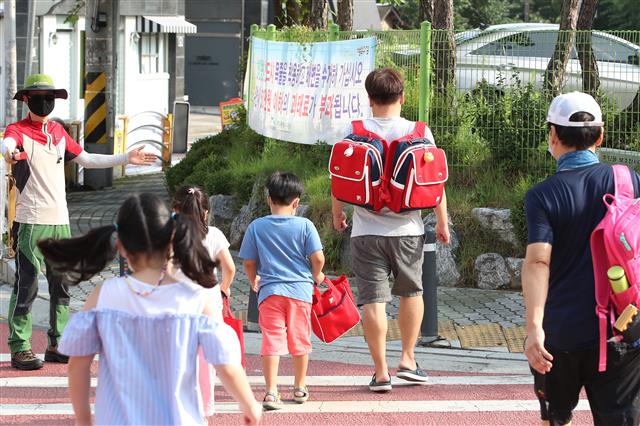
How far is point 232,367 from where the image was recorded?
148 inches

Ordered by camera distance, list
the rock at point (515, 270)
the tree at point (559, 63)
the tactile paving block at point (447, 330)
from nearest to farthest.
→ the tactile paving block at point (447, 330) → the rock at point (515, 270) → the tree at point (559, 63)

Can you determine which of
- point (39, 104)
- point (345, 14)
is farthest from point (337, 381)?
point (345, 14)

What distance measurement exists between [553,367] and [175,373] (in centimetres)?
156

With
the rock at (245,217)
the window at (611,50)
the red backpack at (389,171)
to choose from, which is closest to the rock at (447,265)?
the window at (611,50)

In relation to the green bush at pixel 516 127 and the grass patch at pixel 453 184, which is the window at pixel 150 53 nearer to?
the grass patch at pixel 453 184

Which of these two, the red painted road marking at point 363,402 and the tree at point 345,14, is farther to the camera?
the tree at point 345,14

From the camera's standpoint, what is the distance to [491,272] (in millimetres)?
10172

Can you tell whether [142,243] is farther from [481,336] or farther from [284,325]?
[481,336]

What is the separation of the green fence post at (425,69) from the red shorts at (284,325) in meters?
4.72

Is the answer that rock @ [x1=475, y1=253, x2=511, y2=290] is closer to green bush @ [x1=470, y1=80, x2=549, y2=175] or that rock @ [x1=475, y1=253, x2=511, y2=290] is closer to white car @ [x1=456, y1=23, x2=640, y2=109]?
green bush @ [x1=470, y1=80, x2=549, y2=175]

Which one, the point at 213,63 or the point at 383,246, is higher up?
the point at 213,63

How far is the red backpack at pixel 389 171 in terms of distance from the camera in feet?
22.2

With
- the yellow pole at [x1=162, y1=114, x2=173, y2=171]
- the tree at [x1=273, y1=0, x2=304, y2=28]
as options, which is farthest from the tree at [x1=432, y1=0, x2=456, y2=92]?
the yellow pole at [x1=162, y1=114, x2=173, y2=171]

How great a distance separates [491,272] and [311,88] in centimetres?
315
